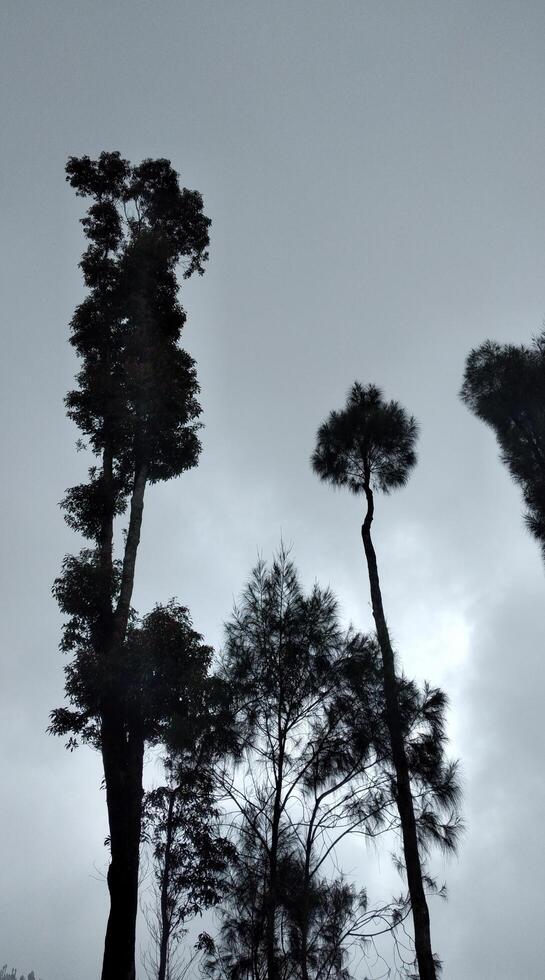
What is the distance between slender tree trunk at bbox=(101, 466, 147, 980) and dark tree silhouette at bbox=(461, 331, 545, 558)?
1134 cm

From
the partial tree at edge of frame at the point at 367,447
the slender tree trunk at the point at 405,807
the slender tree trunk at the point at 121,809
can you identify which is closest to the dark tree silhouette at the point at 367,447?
the partial tree at edge of frame at the point at 367,447

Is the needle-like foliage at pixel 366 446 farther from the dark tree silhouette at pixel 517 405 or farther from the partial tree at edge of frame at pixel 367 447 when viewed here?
the dark tree silhouette at pixel 517 405

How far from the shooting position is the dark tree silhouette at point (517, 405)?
18.0 m

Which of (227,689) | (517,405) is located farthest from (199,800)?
(517,405)

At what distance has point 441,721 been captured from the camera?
13.1m

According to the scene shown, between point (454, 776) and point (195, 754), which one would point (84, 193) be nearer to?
point (195, 754)

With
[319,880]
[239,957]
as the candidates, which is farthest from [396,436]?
[239,957]

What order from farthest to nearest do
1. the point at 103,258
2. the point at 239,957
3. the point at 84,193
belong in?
1. the point at 84,193
2. the point at 103,258
3. the point at 239,957

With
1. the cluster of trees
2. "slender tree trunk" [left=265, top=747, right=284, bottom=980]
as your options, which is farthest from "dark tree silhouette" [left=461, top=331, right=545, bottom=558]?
"slender tree trunk" [left=265, top=747, right=284, bottom=980]

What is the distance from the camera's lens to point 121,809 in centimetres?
1097

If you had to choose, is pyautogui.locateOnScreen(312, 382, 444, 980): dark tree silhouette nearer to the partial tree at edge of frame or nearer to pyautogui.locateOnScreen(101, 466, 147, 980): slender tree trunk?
the partial tree at edge of frame

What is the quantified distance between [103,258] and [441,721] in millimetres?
15696

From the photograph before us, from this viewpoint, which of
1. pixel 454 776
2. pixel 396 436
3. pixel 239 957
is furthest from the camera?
pixel 396 436

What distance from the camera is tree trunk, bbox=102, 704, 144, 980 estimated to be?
1011 centimetres
